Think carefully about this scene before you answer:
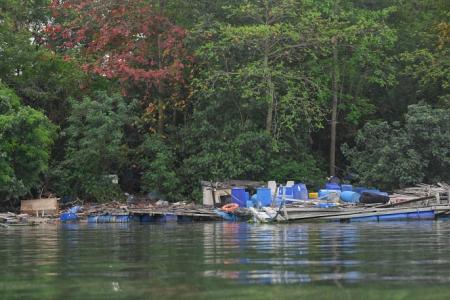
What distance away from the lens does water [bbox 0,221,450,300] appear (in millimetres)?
9055

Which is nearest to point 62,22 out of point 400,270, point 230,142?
point 230,142

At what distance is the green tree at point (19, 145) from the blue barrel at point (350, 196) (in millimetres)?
14057

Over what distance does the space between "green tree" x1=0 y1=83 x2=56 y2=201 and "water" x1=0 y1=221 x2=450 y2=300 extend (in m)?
15.5

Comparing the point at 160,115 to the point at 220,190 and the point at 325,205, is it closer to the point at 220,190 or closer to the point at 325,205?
the point at 220,190

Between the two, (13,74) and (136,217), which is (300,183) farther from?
(13,74)

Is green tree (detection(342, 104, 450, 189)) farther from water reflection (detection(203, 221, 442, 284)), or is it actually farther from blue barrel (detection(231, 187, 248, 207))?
water reflection (detection(203, 221, 442, 284))

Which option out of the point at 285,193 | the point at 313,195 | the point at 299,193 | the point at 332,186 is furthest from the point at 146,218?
the point at 332,186

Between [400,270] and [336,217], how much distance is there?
19.8 metres

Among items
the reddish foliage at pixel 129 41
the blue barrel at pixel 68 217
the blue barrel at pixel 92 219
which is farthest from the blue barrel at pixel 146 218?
the reddish foliage at pixel 129 41

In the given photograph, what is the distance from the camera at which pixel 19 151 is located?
34.5m

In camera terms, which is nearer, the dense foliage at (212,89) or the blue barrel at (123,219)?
the blue barrel at (123,219)

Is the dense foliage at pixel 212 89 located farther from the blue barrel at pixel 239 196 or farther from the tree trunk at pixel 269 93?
the blue barrel at pixel 239 196

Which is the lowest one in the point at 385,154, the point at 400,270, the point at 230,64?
the point at 400,270

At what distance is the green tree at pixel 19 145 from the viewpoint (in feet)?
108
